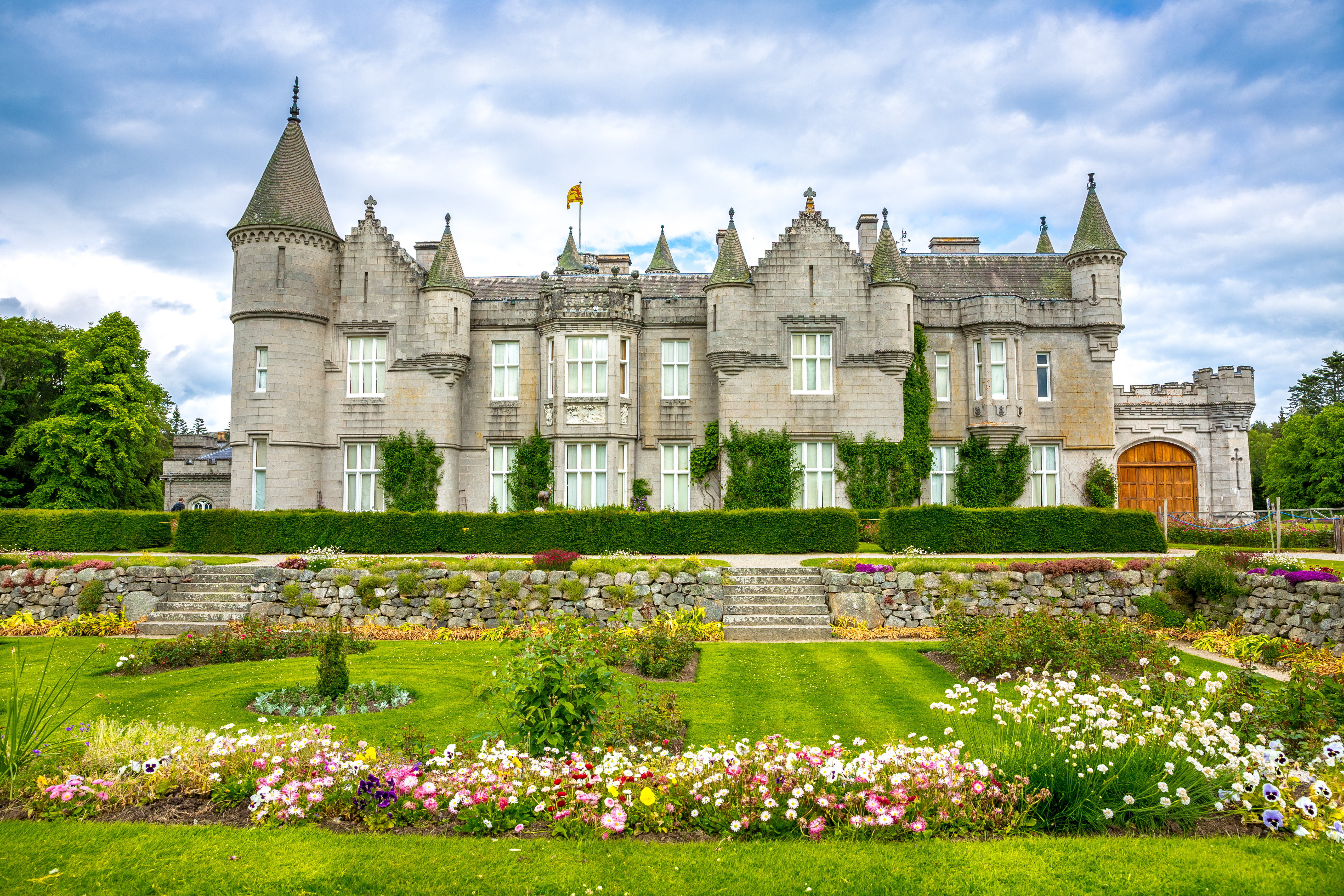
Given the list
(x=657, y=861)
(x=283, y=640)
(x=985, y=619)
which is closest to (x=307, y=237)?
(x=283, y=640)

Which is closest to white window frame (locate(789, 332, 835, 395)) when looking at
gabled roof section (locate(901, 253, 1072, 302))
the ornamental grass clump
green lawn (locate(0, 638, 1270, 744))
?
gabled roof section (locate(901, 253, 1072, 302))

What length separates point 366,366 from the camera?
30531mm

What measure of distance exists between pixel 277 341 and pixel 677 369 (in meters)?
15.2

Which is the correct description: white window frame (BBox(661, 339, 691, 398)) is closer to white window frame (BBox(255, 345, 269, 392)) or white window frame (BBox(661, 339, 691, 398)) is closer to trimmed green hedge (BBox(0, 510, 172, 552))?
white window frame (BBox(255, 345, 269, 392))

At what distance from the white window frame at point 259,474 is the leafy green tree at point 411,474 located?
13.7 ft

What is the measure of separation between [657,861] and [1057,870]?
294cm

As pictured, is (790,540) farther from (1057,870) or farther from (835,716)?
(1057,870)


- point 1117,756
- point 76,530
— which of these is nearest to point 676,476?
point 76,530

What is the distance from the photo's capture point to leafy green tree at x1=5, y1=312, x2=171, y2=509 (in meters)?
36.7

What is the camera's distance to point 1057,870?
5.68 meters

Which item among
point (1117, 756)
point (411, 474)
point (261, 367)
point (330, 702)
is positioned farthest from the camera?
point (411, 474)

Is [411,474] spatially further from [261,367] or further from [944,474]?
[944,474]

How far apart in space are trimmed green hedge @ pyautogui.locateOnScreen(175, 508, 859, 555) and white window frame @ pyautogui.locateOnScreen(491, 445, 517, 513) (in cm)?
776

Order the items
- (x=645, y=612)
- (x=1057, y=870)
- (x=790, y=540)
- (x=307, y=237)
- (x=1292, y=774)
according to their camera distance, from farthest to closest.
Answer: (x=307, y=237) < (x=790, y=540) < (x=645, y=612) < (x=1292, y=774) < (x=1057, y=870)
